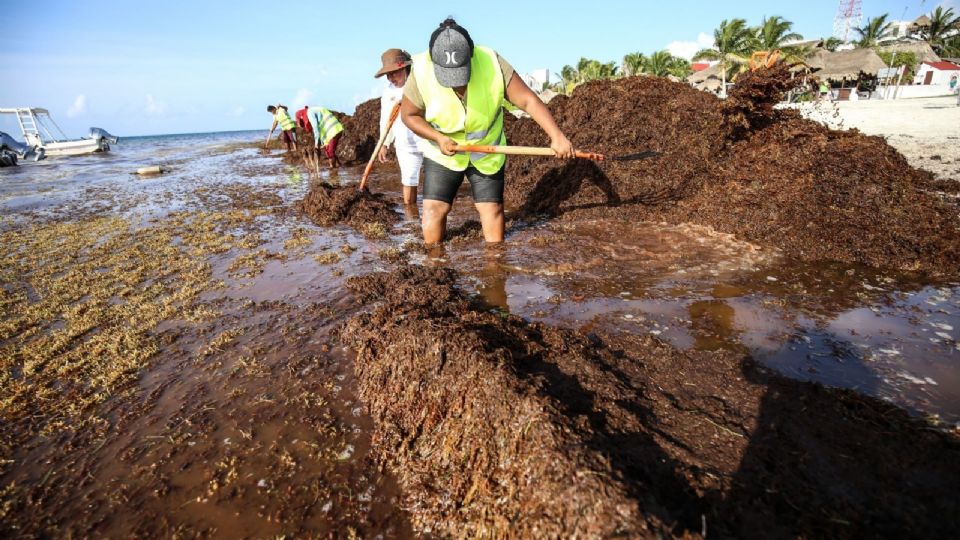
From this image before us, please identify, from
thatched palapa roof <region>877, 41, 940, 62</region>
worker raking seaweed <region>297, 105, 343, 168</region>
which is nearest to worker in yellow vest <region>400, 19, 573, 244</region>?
worker raking seaweed <region>297, 105, 343, 168</region>

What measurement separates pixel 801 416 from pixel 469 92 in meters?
3.21

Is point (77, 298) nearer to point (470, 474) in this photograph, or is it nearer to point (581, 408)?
point (470, 474)

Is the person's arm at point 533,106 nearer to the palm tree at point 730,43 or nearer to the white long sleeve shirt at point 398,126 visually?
the white long sleeve shirt at point 398,126

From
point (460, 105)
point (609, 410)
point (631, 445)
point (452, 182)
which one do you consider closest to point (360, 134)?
point (452, 182)

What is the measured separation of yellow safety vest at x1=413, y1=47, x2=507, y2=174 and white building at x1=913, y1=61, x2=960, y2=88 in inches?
2142

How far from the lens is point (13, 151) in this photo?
20.6m

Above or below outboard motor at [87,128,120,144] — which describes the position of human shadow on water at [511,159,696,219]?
below

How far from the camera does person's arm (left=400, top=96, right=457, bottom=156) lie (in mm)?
3758

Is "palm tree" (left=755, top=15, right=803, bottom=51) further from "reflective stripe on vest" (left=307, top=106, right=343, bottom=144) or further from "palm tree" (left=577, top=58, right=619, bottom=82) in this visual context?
"reflective stripe on vest" (left=307, top=106, right=343, bottom=144)

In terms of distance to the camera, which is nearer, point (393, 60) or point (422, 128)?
point (422, 128)

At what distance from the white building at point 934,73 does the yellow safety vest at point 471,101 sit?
54399mm

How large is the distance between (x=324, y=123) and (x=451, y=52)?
8.78m

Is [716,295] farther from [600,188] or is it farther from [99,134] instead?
[99,134]

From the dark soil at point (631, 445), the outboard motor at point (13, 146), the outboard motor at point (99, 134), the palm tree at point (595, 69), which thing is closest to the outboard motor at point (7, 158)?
the outboard motor at point (13, 146)
